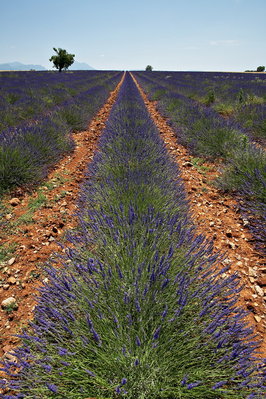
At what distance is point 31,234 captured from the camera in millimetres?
2709

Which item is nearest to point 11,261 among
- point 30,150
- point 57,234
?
point 57,234

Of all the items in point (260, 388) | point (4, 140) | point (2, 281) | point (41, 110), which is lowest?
point (2, 281)

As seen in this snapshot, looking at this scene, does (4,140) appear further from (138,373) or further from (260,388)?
(260,388)

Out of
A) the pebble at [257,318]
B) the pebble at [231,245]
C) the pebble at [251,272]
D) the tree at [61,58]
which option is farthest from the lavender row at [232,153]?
the tree at [61,58]

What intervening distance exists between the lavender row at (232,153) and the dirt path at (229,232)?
155mm

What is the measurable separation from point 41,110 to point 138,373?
8.65 m

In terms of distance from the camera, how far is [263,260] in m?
2.31

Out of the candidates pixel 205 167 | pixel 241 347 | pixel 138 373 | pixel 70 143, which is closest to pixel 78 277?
pixel 138 373

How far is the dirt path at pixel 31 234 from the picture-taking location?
1780 mm

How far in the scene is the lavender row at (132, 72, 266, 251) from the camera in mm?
2939

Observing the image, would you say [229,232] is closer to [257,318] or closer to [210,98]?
[257,318]

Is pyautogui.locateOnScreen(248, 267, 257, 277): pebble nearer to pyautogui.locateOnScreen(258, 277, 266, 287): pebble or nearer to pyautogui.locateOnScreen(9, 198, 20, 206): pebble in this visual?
pyautogui.locateOnScreen(258, 277, 266, 287): pebble

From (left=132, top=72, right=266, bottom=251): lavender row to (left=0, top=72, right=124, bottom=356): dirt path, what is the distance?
2.30m

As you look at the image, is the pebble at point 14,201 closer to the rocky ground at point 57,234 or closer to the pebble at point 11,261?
the rocky ground at point 57,234
